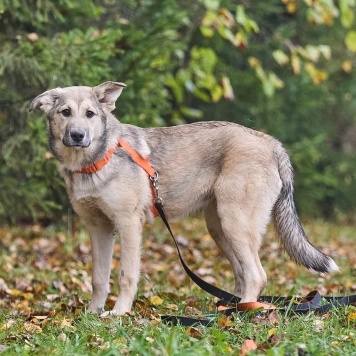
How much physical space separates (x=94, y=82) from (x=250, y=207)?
344cm

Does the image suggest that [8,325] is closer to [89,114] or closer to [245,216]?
[89,114]

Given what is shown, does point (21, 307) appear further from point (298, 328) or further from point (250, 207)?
point (298, 328)

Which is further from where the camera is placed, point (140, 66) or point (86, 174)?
point (140, 66)

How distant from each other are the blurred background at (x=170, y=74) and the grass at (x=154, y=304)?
76 cm

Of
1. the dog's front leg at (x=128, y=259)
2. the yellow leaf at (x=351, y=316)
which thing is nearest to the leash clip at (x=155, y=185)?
the dog's front leg at (x=128, y=259)

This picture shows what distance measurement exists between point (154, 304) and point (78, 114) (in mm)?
1787

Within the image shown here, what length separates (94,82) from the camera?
28.7 ft

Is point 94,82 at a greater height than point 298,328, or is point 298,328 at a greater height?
point 94,82

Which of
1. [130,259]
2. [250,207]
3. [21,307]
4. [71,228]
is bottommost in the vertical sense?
[71,228]

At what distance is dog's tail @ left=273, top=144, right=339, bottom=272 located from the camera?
5980mm

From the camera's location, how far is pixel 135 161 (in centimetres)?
617

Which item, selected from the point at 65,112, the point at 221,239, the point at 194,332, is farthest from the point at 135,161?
the point at 194,332

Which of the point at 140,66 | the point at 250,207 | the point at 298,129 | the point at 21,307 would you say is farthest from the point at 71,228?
the point at 298,129

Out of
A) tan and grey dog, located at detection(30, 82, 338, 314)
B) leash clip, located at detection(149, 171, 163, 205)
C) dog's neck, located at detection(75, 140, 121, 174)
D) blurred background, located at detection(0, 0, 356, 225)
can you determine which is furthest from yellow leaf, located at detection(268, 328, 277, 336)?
blurred background, located at detection(0, 0, 356, 225)
